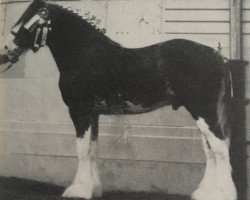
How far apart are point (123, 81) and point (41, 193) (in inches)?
56.9

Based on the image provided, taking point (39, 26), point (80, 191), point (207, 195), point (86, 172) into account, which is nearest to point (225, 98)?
point (207, 195)

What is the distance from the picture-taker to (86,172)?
4.87m

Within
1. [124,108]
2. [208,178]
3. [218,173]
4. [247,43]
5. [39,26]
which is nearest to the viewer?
[218,173]

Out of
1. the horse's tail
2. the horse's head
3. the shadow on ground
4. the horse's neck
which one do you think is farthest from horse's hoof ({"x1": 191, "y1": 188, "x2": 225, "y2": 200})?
the horse's head

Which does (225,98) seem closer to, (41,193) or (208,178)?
(208,178)

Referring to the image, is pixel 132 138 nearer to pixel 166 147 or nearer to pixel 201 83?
pixel 166 147

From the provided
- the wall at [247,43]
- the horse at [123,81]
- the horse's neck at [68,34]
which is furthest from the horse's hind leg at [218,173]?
the horse's neck at [68,34]

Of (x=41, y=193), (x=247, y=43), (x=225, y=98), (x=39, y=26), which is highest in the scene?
(x=39, y=26)

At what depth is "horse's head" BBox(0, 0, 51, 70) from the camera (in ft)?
16.6

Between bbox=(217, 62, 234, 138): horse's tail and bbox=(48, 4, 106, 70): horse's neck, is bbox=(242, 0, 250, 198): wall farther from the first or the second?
bbox=(48, 4, 106, 70): horse's neck

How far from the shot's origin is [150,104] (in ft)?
16.0

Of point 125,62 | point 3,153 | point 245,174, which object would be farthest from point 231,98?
point 3,153

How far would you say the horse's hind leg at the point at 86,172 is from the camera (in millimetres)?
4824

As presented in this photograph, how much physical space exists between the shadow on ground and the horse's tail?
2.85ft
